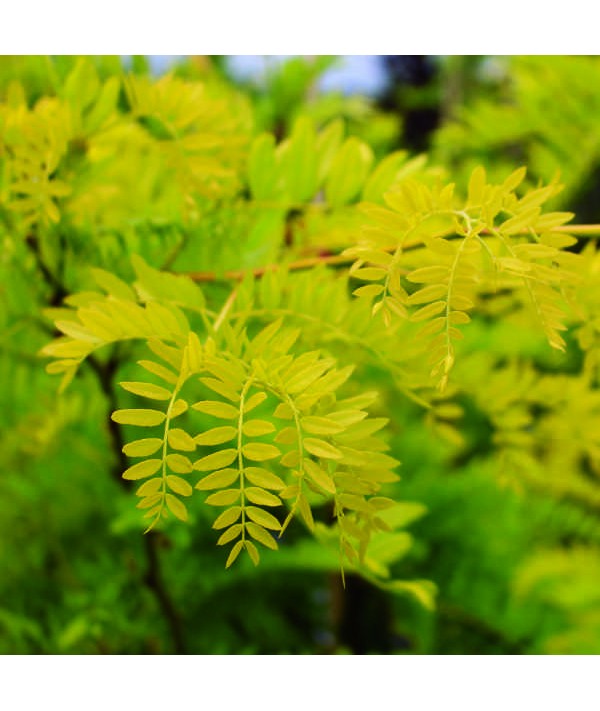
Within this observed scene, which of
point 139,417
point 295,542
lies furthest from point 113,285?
point 295,542

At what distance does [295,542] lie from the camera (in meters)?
1.12

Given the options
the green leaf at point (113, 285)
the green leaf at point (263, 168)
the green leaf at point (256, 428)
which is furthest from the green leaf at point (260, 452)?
the green leaf at point (263, 168)

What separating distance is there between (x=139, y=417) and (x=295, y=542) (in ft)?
2.68

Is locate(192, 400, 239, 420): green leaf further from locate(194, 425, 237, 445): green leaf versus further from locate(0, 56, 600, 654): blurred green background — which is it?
locate(0, 56, 600, 654): blurred green background

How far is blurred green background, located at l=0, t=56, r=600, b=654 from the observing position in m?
0.77

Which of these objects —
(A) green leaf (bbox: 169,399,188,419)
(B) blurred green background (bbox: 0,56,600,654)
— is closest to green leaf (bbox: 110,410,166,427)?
(A) green leaf (bbox: 169,399,188,419)

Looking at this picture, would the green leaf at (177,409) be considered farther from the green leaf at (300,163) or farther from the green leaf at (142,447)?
the green leaf at (300,163)

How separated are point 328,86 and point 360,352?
150 centimetres

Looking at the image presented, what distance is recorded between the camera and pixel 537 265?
0.37 meters

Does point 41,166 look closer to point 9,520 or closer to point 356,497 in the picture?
point 356,497

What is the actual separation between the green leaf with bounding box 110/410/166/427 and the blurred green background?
0.27 m

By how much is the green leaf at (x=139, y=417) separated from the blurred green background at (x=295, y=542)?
267mm

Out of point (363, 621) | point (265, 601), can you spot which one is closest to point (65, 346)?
point (265, 601)

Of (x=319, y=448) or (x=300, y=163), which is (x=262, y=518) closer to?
(x=319, y=448)
